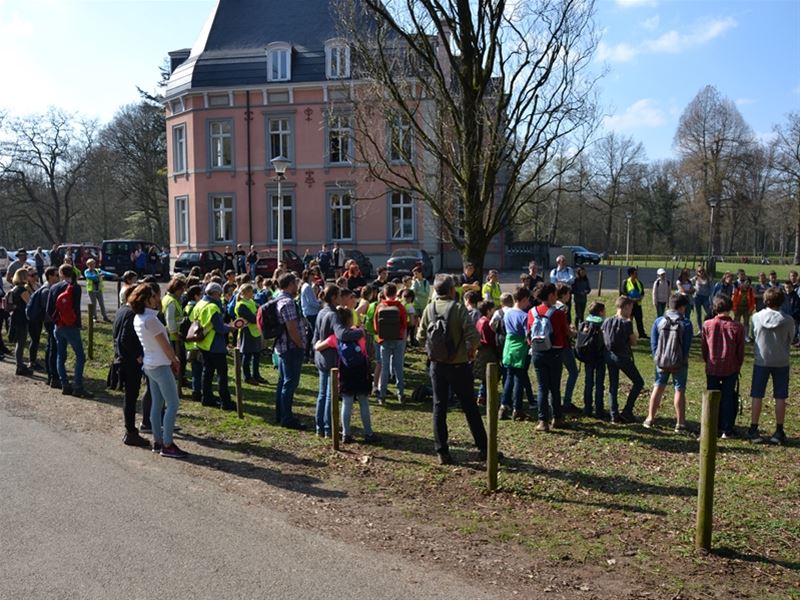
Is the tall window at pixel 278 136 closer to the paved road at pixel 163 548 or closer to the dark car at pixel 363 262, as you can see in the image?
the dark car at pixel 363 262

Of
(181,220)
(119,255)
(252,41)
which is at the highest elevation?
(252,41)

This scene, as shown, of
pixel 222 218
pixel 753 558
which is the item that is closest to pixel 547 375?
pixel 753 558

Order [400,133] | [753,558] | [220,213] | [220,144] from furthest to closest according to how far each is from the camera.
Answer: [220,213], [220,144], [400,133], [753,558]

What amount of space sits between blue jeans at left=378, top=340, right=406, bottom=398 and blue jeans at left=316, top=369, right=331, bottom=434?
186 cm

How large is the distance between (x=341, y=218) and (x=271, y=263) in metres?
8.80

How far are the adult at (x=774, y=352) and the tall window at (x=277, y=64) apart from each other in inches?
1336

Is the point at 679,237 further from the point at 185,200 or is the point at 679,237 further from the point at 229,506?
the point at 229,506

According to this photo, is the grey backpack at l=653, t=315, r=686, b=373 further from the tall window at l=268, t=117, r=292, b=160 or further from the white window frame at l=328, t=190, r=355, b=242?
the tall window at l=268, t=117, r=292, b=160

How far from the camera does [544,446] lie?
8.44m

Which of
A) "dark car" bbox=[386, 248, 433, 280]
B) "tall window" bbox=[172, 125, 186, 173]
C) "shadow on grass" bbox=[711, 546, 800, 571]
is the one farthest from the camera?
"tall window" bbox=[172, 125, 186, 173]

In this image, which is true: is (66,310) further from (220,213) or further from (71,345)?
(220,213)

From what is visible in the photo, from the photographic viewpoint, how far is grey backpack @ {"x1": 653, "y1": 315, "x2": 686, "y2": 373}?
8945 millimetres

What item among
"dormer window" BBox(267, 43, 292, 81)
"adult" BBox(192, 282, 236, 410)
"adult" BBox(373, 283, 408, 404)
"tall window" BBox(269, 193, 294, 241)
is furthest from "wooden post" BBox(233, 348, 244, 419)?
"dormer window" BBox(267, 43, 292, 81)

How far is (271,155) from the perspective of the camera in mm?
39344
